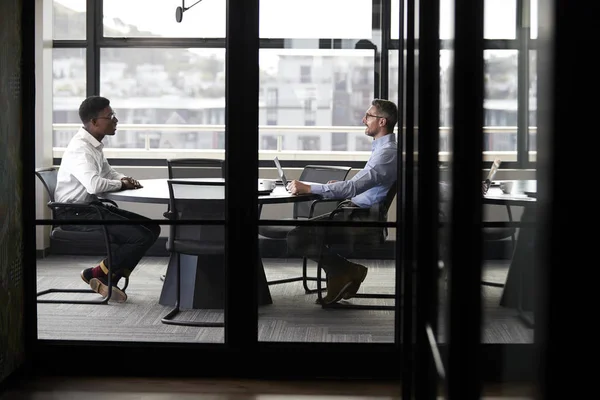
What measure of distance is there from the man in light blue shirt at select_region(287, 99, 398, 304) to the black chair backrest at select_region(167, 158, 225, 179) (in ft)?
1.08

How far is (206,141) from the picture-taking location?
355 cm

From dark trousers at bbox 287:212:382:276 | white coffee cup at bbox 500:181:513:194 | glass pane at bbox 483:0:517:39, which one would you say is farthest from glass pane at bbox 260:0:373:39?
white coffee cup at bbox 500:181:513:194

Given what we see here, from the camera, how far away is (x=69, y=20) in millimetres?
3438

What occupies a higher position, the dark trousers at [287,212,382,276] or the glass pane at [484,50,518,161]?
the glass pane at [484,50,518,161]

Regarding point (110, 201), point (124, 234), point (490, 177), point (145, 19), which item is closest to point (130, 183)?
point (110, 201)

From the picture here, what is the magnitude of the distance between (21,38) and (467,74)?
2.67m

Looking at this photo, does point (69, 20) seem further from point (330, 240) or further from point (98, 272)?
point (330, 240)

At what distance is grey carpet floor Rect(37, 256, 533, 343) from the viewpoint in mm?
3621

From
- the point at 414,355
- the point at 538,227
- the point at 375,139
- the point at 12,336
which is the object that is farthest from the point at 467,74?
the point at 12,336

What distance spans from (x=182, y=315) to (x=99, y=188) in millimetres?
645

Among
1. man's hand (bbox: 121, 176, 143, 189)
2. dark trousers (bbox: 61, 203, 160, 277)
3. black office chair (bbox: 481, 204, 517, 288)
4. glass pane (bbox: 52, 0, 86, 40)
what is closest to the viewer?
black office chair (bbox: 481, 204, 517, 288)

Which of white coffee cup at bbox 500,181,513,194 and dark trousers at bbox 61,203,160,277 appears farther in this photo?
dark trousers at bbox 61,203,160,277

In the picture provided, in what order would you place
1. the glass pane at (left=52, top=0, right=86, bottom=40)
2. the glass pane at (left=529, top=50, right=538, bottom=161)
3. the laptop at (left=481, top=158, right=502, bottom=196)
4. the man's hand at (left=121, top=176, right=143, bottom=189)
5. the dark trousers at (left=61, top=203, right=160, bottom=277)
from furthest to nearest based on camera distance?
the dark trousers at (left=61, top=203, right=160, bottom=277) < the man's hand at (left=121, top=176, right=143, bottom=189) < the glass pane at (left=52, top=0, right=86, bottom=40) < the laptop at (left=481, top=158, right=502, bottom=196) < the glass pane at (left=529, top=50, right=538, bottom=161)

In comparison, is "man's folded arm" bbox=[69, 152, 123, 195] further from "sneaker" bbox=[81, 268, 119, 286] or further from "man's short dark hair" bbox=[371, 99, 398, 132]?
"man's short dark hair" bbox=[371, 99, 398, 132]
